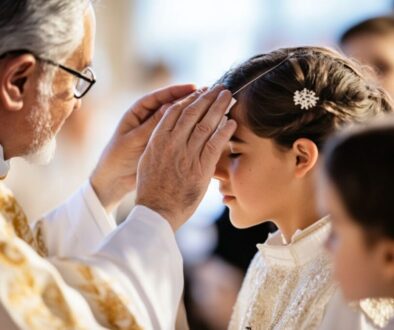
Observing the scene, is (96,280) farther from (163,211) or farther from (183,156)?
(183,156)

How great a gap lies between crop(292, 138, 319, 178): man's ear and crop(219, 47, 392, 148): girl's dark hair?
0.02 metres

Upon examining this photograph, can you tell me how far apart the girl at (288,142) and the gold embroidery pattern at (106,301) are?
0.41 meters

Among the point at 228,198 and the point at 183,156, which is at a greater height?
the point at 183,156

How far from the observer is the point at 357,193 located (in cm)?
133

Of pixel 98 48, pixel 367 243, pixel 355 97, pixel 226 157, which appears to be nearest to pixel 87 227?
pixel 226 157

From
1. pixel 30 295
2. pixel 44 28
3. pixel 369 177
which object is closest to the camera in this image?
pixel 369 177

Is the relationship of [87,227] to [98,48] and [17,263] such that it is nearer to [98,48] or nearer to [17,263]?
[17,263]

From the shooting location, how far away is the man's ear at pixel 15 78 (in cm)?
183

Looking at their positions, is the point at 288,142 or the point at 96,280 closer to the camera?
the point at 96,280

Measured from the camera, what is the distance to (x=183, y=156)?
192 centimetres

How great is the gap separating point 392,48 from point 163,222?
145 centimetres

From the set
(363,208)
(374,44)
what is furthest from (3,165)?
(374,44)

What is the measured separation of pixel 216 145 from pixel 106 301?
0.43 m

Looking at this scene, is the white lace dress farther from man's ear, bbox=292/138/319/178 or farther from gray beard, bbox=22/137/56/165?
gray beard, bbox=22/137/56/165
